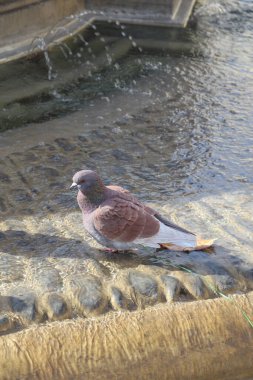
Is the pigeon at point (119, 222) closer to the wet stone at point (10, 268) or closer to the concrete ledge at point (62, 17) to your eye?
the wet stone at point (10, 268)

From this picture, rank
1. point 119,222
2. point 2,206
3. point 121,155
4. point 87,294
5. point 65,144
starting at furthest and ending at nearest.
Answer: point 65,144 → point 121,155 → point 2,206 → point 119,222 → point 87,294

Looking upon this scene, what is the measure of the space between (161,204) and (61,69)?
3500mm

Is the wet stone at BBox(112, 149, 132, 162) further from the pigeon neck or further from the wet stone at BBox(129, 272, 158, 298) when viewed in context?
the wet stone at BBox(129, 272, 158, 298)

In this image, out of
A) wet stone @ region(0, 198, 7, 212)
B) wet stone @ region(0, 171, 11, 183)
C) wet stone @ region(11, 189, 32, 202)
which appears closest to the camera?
wet stone @ region(0, 198, 7, 212)

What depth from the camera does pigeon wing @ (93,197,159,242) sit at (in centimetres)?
377

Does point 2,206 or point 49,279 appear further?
point 2,206

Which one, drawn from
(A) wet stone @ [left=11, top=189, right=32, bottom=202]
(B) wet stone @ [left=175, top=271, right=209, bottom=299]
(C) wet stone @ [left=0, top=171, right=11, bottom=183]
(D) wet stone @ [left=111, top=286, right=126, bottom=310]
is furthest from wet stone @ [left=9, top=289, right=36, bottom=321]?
(C) wet stone @ [left=0, top=171, right=11, bottom=183]

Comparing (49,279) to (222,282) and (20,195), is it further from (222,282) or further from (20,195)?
(20,195)

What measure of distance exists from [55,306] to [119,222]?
0.60 meters

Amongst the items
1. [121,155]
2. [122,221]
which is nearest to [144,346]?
[122,221]

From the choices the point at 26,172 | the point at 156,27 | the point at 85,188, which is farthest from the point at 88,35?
the point at 85,188

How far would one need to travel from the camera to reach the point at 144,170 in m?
5.55

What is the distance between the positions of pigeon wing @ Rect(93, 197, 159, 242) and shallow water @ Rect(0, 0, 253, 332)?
205 millimetres

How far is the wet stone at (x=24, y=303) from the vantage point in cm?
339
